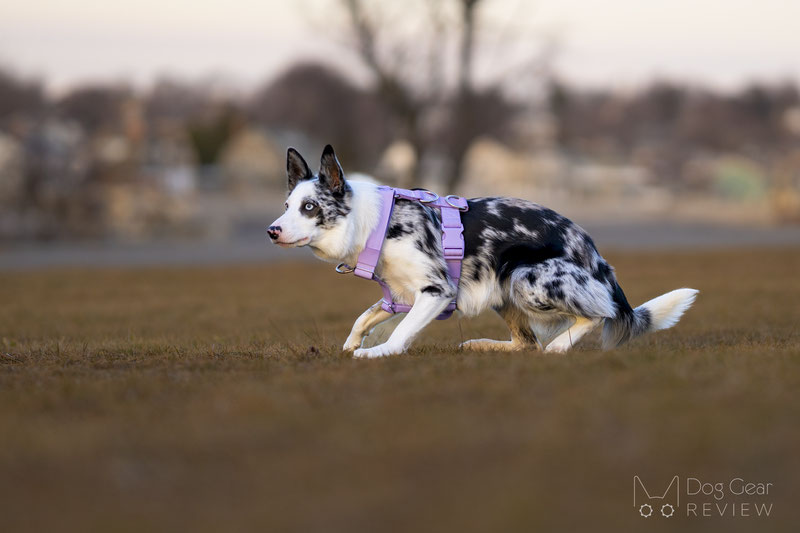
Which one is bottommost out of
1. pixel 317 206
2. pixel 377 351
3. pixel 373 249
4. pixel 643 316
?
pixel 377 351

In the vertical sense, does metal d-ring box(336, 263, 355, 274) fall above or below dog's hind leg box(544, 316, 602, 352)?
above

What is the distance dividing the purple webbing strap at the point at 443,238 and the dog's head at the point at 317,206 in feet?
0.99

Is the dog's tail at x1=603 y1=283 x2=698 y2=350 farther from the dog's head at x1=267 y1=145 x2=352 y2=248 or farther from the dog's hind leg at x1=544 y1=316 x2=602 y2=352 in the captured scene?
the dog's head at x1=267 y1=145 x2=352 y2=248

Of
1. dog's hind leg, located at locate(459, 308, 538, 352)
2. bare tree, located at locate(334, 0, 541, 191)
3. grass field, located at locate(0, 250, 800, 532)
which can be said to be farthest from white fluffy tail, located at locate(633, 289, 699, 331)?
bare tree, located at locate(334, 0, 541, 191)

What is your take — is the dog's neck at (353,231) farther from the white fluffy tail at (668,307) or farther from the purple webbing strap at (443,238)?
the white fluffy tail at (668,307)

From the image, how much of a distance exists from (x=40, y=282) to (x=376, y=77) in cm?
1886

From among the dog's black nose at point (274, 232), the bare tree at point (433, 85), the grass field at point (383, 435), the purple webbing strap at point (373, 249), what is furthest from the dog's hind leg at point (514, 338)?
the bare tree at point (433, 85)

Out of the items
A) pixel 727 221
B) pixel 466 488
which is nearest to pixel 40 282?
pixel 466 488

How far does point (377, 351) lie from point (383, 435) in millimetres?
2758

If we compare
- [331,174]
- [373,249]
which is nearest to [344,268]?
[373,249]

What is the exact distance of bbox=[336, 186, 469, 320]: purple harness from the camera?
7.23m

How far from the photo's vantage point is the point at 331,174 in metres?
7.25

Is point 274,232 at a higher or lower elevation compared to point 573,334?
higher

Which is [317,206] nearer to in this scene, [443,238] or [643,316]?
[443,238]
